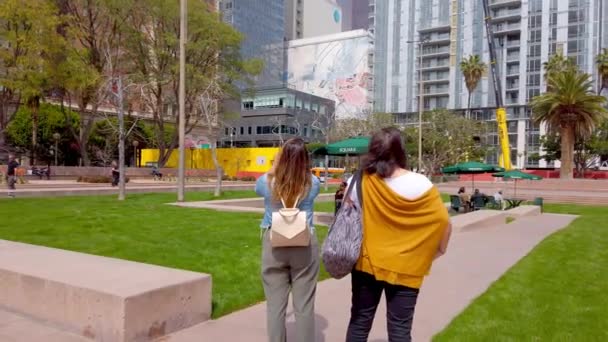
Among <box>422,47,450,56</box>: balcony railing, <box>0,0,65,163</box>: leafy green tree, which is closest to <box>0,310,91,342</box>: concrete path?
<box>0,0,65,163</box>: leafy green tree

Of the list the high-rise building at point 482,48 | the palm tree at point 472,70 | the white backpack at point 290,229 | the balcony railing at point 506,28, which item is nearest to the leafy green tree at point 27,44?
the white backpack at point 290,229

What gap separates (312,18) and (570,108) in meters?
123

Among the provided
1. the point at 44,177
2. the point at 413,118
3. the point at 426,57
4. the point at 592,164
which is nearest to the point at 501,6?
the point at 426,57

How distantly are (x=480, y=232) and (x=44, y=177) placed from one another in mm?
32070

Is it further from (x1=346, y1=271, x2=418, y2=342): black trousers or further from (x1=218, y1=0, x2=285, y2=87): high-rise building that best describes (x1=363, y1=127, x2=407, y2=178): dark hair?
(x1=218, y1=0, x2=285, y2=87): high-rise building

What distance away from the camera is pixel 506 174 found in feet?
79.0

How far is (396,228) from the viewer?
284 centimetres

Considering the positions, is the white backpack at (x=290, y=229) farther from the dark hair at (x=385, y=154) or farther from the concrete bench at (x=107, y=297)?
the concrete bench at (x=107, y=297)

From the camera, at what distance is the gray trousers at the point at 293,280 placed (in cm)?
327

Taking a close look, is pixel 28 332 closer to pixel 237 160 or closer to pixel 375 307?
pixel 375 307

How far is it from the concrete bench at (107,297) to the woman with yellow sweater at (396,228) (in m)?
2.11

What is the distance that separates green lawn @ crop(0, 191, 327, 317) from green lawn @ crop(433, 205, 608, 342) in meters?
2.34

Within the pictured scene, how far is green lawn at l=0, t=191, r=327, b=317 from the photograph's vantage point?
21.4ft

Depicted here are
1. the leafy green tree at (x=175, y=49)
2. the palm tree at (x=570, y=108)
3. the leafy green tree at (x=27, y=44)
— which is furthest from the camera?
the palm tree at (x=570, y=108)
